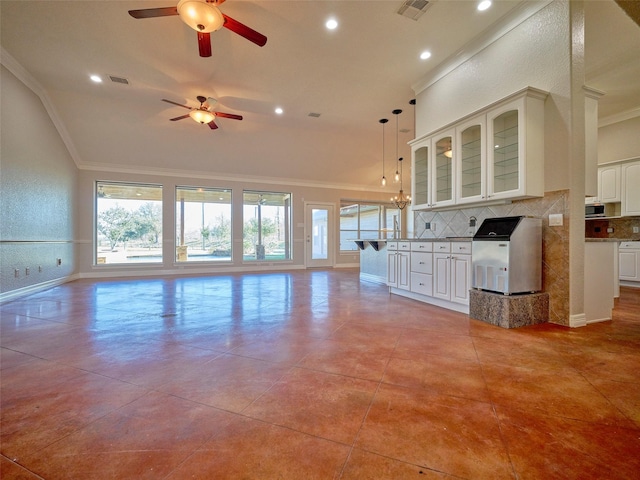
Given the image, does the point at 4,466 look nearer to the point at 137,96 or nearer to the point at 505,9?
the point at 505,9

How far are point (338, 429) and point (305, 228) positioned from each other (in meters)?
7.71

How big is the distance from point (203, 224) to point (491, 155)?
704 cm

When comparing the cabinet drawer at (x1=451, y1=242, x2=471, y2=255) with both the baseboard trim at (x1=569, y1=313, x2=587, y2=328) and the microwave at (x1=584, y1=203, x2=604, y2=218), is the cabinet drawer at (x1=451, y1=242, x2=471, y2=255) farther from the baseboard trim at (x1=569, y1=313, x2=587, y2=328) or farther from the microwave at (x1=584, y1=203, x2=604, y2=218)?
the microwave at (x1=584, y1=203, x2=604, y2=218)

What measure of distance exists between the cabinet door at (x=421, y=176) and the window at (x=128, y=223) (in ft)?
21.0

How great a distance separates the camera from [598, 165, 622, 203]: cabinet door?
564 centimetres

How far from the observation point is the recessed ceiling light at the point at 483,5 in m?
3.18

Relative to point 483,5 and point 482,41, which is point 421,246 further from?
point 483,5

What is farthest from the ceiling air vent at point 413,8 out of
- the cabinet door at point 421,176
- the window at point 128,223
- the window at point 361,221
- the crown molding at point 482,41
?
the window at point 128,223

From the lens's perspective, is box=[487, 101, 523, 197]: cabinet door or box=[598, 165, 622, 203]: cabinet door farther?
box=[598, 165, 622, 203]: cabinet door

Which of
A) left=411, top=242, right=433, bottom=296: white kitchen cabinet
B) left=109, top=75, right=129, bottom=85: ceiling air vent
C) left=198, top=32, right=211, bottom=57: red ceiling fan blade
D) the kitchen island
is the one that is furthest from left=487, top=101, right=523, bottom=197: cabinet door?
left=109, top=75, right=129, bottom=85: ceiling air vent

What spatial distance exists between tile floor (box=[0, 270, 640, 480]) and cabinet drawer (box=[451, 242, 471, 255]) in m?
0.84

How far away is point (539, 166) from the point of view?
3.17m

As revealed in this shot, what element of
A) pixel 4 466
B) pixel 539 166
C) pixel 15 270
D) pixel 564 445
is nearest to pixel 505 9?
pixel 539 166

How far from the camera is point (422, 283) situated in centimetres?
410
